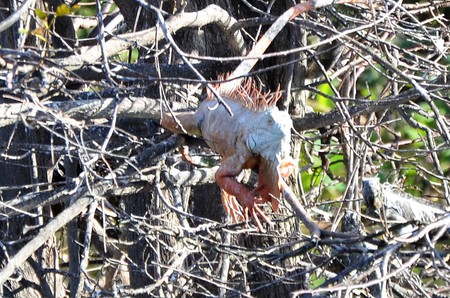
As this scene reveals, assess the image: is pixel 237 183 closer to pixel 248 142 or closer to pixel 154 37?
pixel 248 142

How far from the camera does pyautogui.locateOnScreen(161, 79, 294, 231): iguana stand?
291 cm

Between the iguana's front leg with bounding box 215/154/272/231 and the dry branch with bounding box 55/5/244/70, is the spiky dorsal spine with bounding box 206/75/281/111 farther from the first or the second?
the dry branch with bounding box 55/5/244/70

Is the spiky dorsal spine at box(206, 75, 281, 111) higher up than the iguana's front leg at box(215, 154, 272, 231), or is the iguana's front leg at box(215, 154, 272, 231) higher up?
the spiky dorsal spine at box(206, 75, 281, 111)

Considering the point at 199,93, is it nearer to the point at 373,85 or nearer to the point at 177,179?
the point at 177,179

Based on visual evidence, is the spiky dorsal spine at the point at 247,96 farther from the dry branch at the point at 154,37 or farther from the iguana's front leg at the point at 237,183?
the dry branch at the point at 154,37

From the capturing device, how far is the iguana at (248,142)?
9.55 feet

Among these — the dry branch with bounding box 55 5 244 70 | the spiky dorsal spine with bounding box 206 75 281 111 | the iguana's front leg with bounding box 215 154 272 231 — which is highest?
the dry branch with bounding box 55 5 244 70

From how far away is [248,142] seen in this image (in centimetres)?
297

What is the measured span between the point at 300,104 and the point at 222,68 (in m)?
0.43

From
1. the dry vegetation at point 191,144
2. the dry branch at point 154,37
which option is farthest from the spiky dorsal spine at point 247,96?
the dry branch at point 154,37

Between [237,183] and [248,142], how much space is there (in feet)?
0.56

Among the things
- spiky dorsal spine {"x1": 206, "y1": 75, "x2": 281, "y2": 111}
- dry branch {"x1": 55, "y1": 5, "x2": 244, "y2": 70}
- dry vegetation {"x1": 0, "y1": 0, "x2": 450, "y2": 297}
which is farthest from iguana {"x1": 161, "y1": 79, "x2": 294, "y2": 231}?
dry branch {"x1": 55, "y1": 5, "x2": 244, "y2": 70}

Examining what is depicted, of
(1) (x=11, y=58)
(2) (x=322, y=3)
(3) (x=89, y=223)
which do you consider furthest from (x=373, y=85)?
(1) (x=11, y=58)

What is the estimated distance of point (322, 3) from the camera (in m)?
3.74
